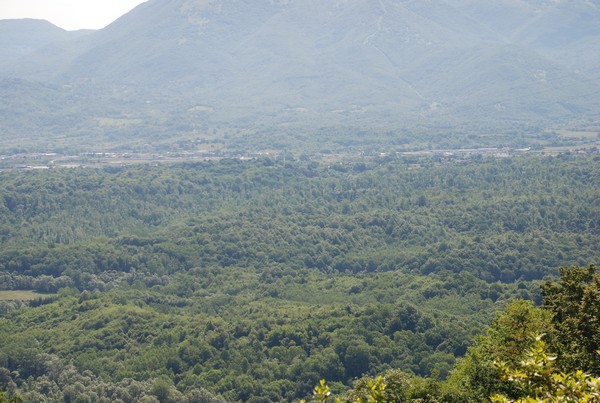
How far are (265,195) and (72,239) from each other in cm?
3554

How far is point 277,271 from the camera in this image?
90312 millimetres

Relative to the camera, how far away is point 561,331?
108ft

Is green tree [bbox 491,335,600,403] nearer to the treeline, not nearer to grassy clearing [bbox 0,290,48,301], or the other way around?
the treeline

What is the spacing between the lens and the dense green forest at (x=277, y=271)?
58.6 meters

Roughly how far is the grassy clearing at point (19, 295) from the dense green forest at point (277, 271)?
4.04 ft

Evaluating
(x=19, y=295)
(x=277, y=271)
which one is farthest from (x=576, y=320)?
(x=19, y=295)

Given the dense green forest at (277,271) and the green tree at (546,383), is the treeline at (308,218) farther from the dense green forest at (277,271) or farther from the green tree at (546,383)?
the green tree at (546,383)

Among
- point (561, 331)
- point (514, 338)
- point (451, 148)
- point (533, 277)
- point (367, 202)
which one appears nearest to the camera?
point (561, 331)

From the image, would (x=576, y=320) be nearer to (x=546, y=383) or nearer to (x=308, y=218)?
(x=546, y=383)

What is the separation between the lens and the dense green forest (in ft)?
192

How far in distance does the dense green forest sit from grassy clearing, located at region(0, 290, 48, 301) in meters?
1.23

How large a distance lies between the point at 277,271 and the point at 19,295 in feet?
91.6

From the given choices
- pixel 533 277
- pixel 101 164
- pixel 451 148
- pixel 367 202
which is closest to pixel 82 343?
pixel 533 277

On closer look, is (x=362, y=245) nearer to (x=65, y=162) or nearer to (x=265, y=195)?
(x=265, y=195)
